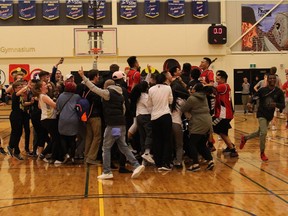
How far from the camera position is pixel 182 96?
8617 millimetres

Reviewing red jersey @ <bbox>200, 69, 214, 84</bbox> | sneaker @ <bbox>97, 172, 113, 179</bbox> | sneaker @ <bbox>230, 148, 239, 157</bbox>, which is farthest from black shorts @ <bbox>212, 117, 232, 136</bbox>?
sneaker @ <bbox>97, 172, 113, 179</bbox>

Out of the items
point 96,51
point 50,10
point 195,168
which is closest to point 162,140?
point 195,168

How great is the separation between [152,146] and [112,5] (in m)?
17.3

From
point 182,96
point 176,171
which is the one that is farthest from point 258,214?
point 182,96

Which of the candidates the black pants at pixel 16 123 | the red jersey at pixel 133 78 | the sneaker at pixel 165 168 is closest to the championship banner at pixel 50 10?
the black pants at pixel 16 123

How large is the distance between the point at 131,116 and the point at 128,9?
1643 cm

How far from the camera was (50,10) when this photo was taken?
2442cm

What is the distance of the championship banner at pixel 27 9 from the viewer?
24.2 m

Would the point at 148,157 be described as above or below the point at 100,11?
below

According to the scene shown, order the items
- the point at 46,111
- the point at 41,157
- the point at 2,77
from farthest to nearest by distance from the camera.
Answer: the point at 2,77
the point at 41,157
the point at 46,111

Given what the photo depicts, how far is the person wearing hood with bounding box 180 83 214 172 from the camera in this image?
823 cm

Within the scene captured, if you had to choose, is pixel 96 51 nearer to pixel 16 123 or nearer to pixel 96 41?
pixel 96 41

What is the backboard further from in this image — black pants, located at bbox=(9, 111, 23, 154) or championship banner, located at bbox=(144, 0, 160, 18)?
black pants, located at bbox=(9, 111, 23, 154)

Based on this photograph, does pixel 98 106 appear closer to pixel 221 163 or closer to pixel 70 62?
pixel 221 163
